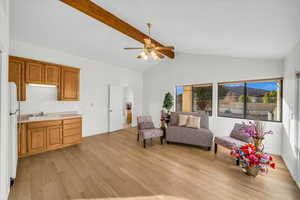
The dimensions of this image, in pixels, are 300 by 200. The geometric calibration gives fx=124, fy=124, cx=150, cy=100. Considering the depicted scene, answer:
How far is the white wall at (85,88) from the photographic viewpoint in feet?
11.0

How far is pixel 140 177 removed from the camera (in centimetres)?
223

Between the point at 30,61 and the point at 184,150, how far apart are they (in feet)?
14.9

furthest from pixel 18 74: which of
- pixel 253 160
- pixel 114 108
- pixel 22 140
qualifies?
pixel 253 160

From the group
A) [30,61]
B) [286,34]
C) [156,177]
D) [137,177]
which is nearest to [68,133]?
[30,61]

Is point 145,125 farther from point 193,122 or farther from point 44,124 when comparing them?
point 44,124

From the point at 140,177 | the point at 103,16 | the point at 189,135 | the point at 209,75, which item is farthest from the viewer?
the point at 209,75

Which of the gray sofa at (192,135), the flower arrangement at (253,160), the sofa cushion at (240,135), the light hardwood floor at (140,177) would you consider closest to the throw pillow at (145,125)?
the gray sofa at (192,135)

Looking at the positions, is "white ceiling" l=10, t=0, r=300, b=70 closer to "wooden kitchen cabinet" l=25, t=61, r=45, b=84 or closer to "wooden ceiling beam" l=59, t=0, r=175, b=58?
"wooden ceiling beam" l=59, t=0, r=175, b=58

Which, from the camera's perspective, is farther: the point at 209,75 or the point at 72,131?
the point at 209,75

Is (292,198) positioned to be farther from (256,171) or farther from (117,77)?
(117,77)

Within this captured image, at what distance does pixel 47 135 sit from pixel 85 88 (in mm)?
1867

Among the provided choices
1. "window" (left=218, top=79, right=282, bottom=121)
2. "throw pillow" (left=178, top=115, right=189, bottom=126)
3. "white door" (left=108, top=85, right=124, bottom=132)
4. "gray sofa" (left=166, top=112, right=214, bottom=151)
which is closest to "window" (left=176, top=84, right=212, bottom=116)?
"window" (left=218, top=79, right=282, bottom=121)

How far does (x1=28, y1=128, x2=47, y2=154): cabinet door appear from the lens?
9.51ft

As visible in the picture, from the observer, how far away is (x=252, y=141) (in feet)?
9.25
